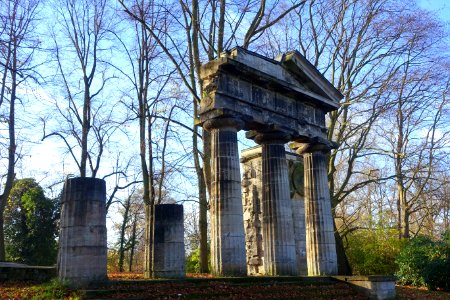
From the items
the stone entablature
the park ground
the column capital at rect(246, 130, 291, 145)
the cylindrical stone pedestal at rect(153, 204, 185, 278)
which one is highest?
the stone entablature

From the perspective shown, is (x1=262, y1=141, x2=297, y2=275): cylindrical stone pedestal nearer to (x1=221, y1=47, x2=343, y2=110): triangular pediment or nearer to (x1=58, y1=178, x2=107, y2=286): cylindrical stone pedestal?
(x1=221, y1=47, x2=343, y2=110): triangular pediment

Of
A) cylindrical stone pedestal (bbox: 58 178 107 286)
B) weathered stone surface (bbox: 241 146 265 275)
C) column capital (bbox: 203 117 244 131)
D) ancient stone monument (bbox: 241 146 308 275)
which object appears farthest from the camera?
ancient stone monument (bbox: 241 146 308 275)

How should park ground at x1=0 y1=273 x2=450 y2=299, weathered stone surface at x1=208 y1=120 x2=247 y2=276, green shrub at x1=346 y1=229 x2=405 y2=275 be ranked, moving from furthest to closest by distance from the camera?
green shrub at x1=346 y1=229 x2=405 y2=275, weathered stone surface at x1=208 y1=120 x2=247 y2=276, park ground at x1=0 y1=273 x2=450 y2=299

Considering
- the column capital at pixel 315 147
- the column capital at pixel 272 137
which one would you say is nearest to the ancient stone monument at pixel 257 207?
the column capital at pixel 315 147

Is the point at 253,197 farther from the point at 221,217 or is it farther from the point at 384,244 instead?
the point at 384,244

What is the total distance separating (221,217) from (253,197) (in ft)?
20.1

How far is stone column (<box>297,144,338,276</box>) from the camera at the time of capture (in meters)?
18.5

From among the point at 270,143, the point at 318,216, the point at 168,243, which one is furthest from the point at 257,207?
the point at 168,243

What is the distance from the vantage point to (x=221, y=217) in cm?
1519

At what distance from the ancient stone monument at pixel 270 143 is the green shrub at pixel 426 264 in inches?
244

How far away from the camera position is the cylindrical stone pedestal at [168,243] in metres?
14.0

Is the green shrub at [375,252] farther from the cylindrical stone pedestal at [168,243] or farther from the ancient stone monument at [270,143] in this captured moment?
the cylindrical stone pedestal at [168,243]

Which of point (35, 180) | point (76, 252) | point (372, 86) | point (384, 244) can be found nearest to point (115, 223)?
point (35, 180)

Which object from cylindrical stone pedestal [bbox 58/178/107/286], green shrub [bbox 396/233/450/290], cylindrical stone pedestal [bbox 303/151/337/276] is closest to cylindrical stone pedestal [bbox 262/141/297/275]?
cylindrical stone pedestal [bbox 303/151/337/276]
